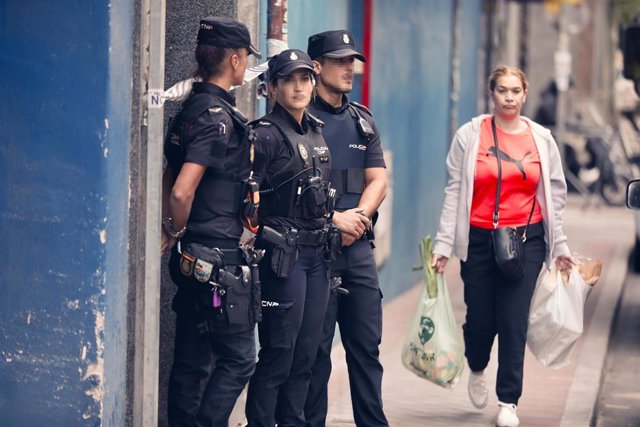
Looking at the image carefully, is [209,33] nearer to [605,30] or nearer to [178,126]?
→ [178,126]

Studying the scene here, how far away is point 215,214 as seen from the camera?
5.79 meters

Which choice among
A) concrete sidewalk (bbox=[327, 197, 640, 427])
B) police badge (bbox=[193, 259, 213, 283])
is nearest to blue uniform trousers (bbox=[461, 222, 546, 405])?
concrete sidewalk (bbox=[327, 197, 640, 427])

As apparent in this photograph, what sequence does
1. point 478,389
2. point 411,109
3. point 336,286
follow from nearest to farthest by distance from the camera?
point 336,286, point 478,389, point 411,109

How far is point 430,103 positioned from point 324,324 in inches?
Result: 260

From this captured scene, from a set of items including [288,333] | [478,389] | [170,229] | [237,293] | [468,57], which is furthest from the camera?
[468,57]

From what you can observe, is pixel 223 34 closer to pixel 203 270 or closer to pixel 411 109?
pixel 203 270

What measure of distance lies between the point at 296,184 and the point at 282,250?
0.97 feet

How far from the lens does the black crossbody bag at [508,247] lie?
7190mm

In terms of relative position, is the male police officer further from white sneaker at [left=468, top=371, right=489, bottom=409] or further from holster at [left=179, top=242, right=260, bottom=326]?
white sneaker at [left=468, top=371, right=489, bottom=409]

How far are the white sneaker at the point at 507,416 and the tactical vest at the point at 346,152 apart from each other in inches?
61.7

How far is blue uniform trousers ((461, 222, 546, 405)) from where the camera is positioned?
7.36m

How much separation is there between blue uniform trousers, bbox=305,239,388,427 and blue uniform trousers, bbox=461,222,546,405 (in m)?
0.95

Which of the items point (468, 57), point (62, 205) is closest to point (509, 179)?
point (62, 205)

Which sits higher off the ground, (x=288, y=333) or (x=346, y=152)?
(x=346, y=152)
